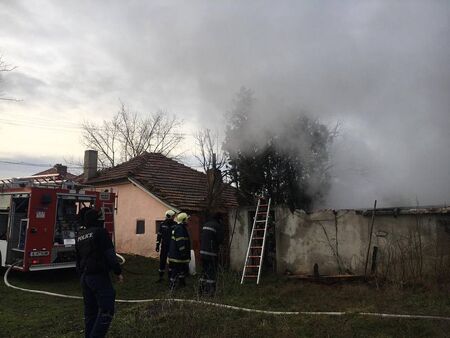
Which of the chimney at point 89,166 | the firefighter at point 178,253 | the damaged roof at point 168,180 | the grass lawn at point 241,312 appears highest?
the chimney at point 89,166

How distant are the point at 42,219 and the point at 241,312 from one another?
19.4ft

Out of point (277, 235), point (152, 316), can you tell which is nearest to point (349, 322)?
point (152, 316)

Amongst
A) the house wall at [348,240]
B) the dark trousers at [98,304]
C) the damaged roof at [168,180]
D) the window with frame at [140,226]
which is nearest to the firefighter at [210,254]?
the house wall at [348,240]

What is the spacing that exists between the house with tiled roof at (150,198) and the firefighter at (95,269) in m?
8.52

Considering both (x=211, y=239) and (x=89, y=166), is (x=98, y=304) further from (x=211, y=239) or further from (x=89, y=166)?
(x=89, y=166)

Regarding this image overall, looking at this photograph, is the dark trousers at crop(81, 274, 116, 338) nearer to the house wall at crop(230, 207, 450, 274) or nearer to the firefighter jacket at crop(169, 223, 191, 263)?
the firefighter jacket at crop(169, 223, 191, 263)

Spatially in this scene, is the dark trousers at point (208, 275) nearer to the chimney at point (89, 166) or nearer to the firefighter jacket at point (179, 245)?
the firefighter jacket at point (179, 245)

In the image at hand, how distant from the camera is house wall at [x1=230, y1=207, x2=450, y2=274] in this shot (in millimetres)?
9797

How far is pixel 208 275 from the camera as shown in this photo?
9.23 metres

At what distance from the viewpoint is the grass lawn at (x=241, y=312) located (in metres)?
6.01

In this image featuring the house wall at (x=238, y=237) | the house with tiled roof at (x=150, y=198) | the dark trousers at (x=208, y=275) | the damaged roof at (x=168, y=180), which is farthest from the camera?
the damaged roof at (x=168, y=180)

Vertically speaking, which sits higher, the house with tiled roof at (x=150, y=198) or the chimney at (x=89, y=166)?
the chimney at (x=89, y=166)

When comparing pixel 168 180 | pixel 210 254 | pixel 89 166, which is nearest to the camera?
pixel 210 254

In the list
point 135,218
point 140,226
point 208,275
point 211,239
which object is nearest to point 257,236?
point 211,239
